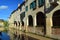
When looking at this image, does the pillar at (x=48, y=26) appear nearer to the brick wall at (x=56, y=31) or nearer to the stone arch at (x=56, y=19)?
the stone arch at (x=56, y=19)

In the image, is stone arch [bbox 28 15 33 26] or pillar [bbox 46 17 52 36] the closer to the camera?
pillar [bbox 46 17 52 36]

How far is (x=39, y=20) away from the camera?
34.5 m

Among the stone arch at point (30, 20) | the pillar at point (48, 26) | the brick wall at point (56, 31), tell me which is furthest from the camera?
the stone arch at point (30, 20)

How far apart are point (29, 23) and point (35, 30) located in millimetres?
7447

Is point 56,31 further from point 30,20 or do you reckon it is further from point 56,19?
point 30,20

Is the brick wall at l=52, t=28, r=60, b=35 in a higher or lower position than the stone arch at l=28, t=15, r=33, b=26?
lower

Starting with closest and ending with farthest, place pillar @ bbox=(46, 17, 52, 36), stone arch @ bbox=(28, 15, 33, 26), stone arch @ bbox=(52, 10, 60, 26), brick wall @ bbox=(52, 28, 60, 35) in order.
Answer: brick wall @ bbox=(52, 28, 60, 35) < pillar @ bbox=(46, 17, 52, 36) < stone arch @ bbox=(52, 10, 60, 26) < stone arch @ bbox=(28, 15, 33, 26)

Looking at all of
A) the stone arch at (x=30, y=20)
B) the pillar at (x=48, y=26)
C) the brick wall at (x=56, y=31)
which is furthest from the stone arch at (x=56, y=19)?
the stone arch at (x=30, y=20)

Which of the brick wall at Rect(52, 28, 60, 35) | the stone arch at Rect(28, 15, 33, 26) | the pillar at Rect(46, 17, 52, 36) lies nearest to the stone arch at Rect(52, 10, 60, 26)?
the pillar at Rect(46, 17, 52, 36)

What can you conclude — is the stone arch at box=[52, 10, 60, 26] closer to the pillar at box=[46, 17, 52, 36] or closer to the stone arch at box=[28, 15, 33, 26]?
the pillar at box=[46, 17, 52, 36]

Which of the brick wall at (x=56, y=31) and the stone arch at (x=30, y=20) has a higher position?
the stone arch at (x=30, y=20)

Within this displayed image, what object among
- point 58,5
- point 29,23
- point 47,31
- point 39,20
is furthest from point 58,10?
point 29,23

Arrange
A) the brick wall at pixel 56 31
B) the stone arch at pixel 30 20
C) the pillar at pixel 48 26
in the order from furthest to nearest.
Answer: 1. the stone arch at pixel 30 20
2. the pillar at pixel 48 26
3. the brick wall at pixel 56 31

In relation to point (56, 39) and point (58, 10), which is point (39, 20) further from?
point (56, 39)
